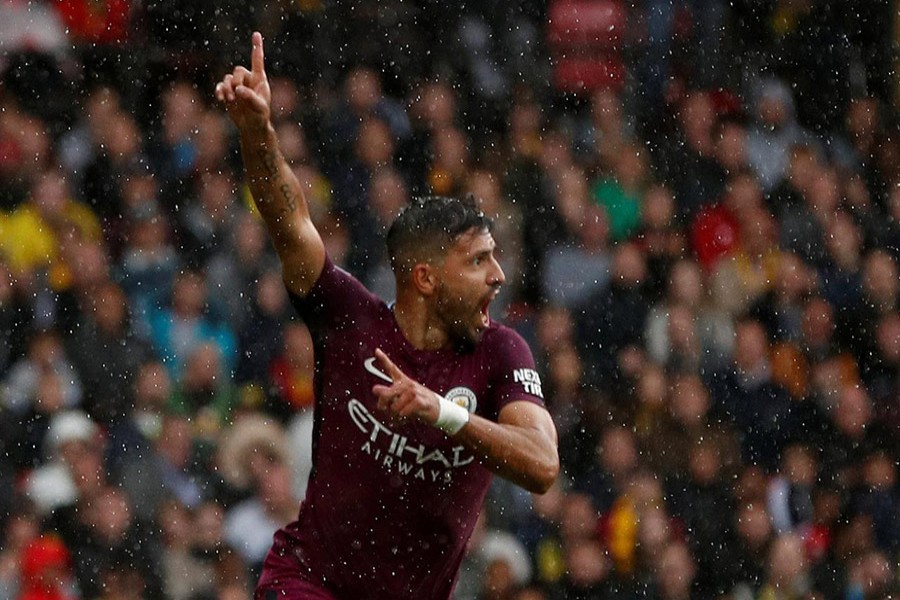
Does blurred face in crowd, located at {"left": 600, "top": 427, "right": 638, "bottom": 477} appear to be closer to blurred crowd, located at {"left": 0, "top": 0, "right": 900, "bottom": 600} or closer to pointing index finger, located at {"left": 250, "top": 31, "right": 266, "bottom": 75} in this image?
blurred crowd, located at {"left": 0, "top": 0, "right": 900, "bottom": 600}

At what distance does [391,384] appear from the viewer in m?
5.83

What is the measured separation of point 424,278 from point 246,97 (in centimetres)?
75

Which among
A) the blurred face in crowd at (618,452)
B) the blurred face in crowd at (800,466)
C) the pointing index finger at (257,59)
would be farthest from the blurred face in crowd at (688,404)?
the pointing index finger at (257,59)

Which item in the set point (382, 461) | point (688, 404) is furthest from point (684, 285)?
point (382, 461)

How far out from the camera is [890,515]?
416 inches

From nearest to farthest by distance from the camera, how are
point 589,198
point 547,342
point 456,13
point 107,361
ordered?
1. point 107,361
2. point 547,342
3. point 589,198
4. point 456,13

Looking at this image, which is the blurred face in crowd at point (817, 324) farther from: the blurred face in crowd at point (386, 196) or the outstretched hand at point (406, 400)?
the outstretched hand at point (406, 400)

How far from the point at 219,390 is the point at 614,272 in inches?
91.8

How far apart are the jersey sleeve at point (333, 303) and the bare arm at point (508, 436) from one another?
46cm

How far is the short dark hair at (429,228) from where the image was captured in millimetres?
5848

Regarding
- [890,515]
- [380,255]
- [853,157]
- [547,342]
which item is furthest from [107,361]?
[853,157]

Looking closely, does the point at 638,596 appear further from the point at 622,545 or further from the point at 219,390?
the point at 219,390

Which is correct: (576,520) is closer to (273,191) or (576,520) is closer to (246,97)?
(273,191)

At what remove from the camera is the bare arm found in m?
5.08
